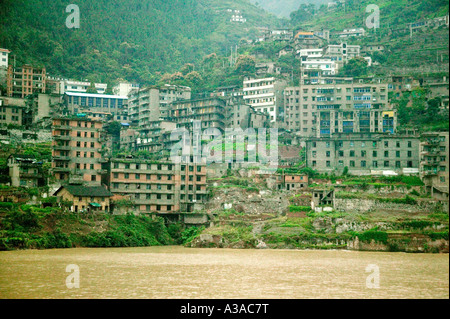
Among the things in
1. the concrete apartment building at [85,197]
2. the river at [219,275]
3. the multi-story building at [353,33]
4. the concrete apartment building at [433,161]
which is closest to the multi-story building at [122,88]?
the multi-story building at [353,33]

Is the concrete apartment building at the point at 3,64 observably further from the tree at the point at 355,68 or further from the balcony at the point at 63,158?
the tree at the point at 355,68

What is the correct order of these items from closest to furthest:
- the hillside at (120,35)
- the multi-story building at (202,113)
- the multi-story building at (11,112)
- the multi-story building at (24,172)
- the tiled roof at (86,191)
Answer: the tiled roof at (86,191), the multi-story building at (24,172), the multi-story building at (11,112), the multi-story building at (202,113), the hillside at (120,35)

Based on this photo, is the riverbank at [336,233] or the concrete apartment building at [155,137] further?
the concrete apartment building at [155,137]

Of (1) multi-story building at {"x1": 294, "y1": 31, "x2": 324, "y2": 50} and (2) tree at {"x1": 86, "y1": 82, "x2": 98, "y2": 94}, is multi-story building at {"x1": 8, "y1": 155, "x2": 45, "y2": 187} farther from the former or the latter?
(1) multi-story building at {"x1": 294, "y1": 31, "x2": 324, "y2": 50}

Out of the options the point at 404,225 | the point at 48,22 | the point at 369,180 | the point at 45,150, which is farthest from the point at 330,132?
the point at 48,22

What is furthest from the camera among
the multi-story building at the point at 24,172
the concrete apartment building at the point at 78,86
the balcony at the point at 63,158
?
the concrete apartment building at the point at 78,86

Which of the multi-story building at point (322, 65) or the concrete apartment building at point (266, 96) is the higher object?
the multi-story building at point (322, 65)
